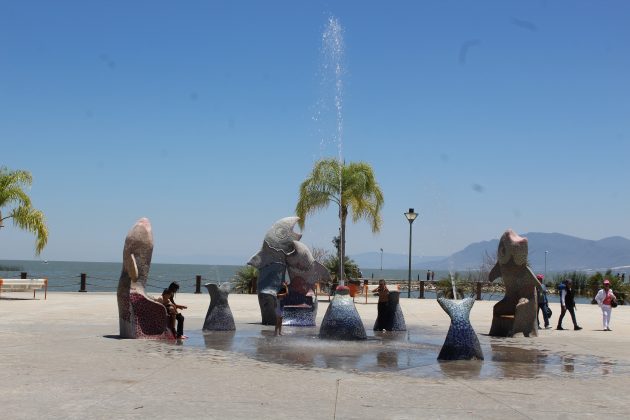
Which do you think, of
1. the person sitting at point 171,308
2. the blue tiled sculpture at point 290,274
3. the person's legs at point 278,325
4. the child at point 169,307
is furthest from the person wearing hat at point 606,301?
the child at point 169,307

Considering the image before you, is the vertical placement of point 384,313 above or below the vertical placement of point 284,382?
above

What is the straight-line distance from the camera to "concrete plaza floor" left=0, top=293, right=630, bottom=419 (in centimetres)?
724

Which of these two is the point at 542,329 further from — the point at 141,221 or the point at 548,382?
the point at 141,221

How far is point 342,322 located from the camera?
1402 centimetres

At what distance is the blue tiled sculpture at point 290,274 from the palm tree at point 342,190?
14.6 metres

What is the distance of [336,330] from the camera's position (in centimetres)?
1402

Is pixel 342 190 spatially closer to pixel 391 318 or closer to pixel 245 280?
pixel 245 280

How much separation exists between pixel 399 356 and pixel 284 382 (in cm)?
345

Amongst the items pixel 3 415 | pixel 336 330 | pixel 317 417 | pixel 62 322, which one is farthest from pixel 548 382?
pixel 62 322

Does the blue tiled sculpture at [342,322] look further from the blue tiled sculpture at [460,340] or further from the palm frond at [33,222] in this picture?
the palm frond at [33,222]

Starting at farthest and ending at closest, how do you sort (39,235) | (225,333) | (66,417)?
(39,235)
(225,333)
(66,417)

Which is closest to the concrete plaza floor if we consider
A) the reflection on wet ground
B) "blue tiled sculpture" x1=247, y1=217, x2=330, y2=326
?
the reflection on wet ground

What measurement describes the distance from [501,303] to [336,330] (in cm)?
438

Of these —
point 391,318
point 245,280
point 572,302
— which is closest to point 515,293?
point 391,318
